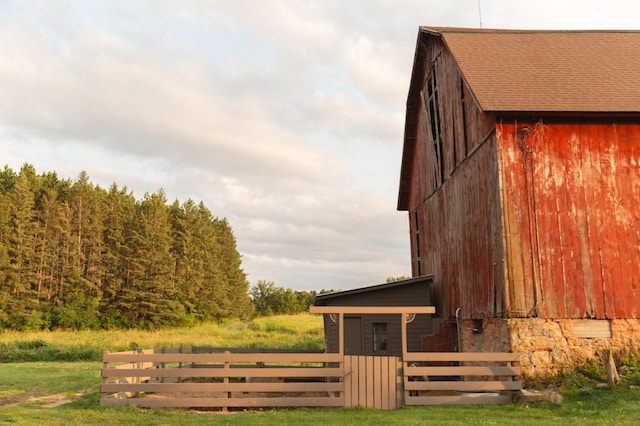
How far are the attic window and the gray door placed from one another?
6.39m

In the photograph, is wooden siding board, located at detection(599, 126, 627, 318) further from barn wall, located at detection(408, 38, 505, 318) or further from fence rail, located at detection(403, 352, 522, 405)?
fence rail, located at detection(403, 352, 522, 405)

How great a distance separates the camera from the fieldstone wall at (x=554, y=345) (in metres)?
13.9

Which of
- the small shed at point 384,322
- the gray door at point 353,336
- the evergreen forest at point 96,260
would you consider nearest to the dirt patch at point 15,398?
the small shed at point 384,322

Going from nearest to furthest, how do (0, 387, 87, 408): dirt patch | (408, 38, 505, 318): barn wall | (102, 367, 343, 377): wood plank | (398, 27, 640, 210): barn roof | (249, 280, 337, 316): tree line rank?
(102, 367, 343, 377): wood plank < (0, 387, 87, 408): dirt patch < (398, 27, 640, 210): barn roof < (408, 38, 505, 318): barn wall < (249, 280, 337, 316): tree line

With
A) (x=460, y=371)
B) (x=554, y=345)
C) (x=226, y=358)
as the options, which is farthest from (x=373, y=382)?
(x=554, y=345)

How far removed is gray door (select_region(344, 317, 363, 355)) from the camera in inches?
826

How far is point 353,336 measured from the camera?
69.2ft

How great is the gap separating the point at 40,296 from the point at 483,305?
169 ft

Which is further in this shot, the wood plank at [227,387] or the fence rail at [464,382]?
the wood plank at [227,387]

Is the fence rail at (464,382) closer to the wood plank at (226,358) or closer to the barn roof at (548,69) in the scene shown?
the wood plank at (226,358)

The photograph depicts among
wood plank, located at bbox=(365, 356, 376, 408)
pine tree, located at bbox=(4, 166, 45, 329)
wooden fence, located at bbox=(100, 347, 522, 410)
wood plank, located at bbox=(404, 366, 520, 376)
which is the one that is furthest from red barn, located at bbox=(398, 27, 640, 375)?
pine tree, located at bbox=(4, 166, 45, 329)

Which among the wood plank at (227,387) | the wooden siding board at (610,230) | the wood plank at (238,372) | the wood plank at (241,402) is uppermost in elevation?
the wooden siding board at (610,230)

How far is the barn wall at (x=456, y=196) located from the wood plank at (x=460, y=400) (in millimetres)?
2836

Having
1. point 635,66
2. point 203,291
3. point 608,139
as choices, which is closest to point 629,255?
point 608,139
